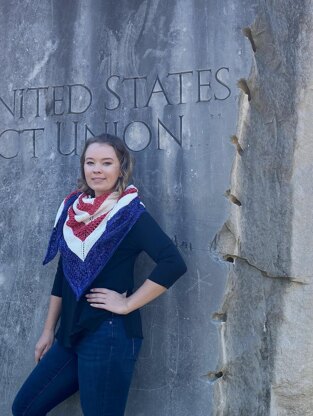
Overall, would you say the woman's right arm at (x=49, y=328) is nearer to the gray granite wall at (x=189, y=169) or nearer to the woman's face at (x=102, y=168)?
the gray granite wall at (x=189, y=169)

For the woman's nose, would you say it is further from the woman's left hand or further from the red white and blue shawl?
the woman's left hand

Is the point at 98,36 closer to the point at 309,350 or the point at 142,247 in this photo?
the point at 142,247

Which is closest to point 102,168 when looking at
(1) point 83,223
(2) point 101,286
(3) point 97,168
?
(3) point 97,168

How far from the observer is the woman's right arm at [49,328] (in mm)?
3223

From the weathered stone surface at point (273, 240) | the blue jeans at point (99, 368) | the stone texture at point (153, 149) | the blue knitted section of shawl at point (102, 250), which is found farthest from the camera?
the stone texture at point (153, 149)

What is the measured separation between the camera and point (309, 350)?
2959 mm

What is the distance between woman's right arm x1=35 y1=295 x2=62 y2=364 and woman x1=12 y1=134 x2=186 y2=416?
138mm

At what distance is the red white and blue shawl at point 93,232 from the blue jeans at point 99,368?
0.19 meters

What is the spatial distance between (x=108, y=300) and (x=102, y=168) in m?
0.54

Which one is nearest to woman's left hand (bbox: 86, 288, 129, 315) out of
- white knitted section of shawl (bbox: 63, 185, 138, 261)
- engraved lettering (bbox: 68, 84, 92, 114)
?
white knitted section of shawl (bbox: 63, 185, 138, 261)

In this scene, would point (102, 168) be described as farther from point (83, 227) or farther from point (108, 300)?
point (108, 300)

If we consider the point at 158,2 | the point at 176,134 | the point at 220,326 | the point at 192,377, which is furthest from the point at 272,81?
the point at 192,377

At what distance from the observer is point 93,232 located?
2920 mm

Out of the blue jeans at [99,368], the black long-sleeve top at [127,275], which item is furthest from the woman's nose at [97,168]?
the blue jeans at [99,368]
